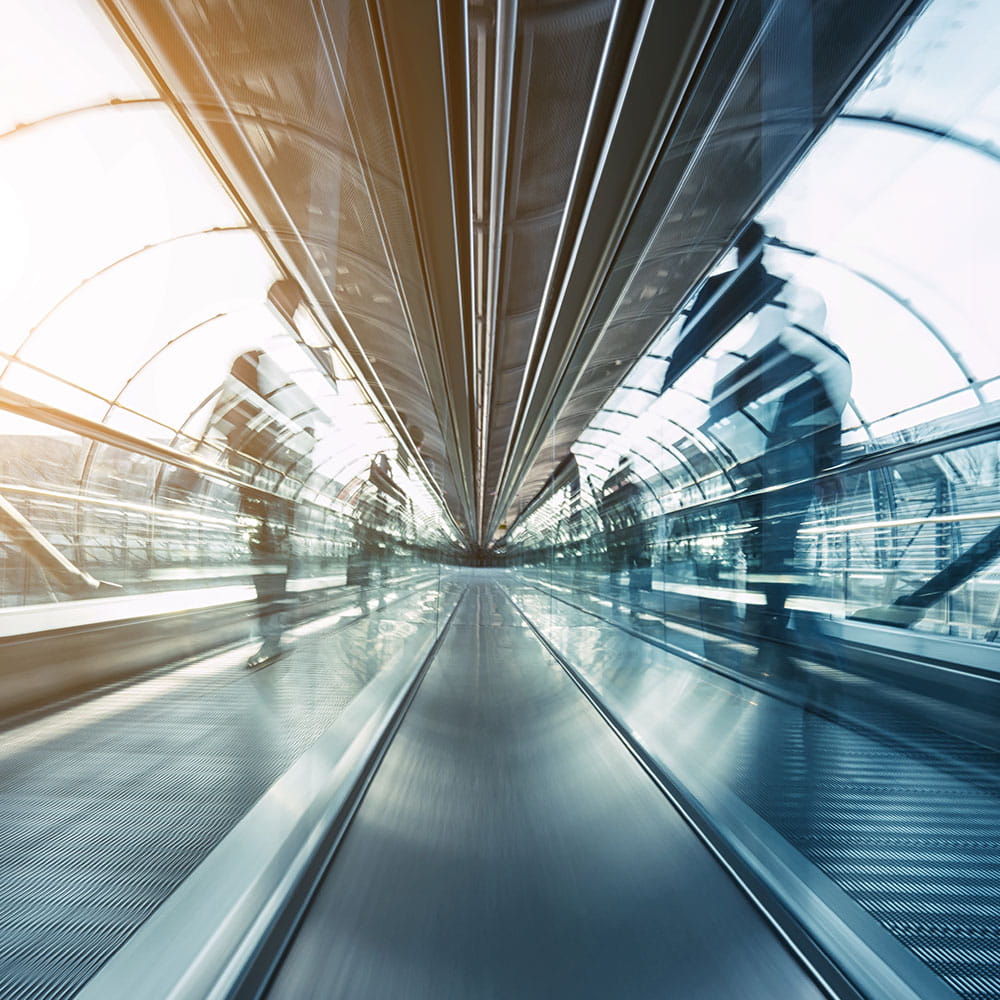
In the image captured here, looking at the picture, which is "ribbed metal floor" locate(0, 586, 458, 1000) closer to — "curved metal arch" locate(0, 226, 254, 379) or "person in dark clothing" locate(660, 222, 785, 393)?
"curved metal arch" locate(0, 226, 254, 379)

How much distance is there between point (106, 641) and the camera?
6027 mm

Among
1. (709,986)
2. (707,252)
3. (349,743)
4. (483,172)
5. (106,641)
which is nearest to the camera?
(709,986)

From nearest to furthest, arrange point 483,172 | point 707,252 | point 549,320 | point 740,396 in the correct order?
point 483,172 < point 707,252 < point 549,320 < point 740,396

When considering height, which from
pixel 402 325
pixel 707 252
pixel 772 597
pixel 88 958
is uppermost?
pixel 707 252

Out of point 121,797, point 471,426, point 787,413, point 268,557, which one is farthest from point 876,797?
point 268,557

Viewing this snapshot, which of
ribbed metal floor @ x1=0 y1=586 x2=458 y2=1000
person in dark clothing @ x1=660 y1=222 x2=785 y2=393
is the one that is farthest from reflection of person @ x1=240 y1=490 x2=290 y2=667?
person in dark clothing @ x1=660 y1=222 x2=785 y2=393

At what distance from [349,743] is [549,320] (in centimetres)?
367

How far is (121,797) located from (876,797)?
3701mm

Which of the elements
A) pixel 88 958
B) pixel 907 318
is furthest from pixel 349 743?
pixel 907 318

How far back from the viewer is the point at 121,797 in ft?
8.52

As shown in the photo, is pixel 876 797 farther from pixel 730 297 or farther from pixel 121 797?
pixel 730 297

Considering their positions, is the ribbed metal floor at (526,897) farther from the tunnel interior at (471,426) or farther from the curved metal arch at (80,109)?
the curved metal arch at (80,109)

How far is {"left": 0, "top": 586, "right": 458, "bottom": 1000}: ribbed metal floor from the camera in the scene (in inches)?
64.5

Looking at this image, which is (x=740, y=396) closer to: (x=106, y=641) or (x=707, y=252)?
(x=707, y=252)
